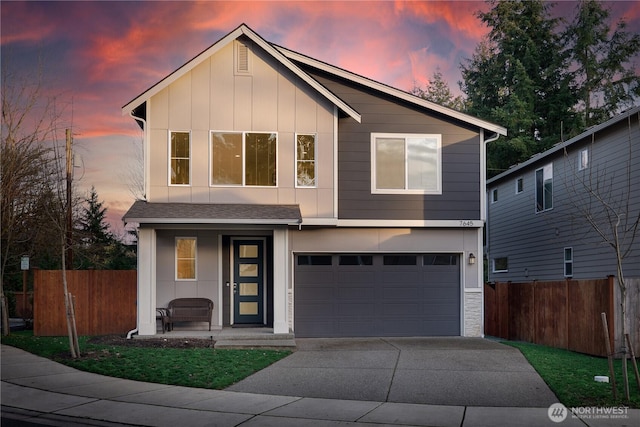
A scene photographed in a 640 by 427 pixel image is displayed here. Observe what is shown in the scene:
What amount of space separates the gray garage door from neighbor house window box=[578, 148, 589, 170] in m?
5.79

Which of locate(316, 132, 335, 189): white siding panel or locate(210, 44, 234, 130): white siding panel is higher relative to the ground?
locate(210, 44, 234, 130): white siding panel

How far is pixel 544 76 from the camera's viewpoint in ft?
121

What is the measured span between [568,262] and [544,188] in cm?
298

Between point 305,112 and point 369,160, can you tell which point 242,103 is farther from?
point 369,160

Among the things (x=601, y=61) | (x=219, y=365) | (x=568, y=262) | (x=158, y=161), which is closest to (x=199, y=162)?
(x=158, y=161)

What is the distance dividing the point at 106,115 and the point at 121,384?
1334 centimetres

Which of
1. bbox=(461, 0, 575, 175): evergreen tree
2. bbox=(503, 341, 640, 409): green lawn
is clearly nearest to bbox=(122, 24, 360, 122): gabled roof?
bbox=(503, 341, 640, 409): green lawn

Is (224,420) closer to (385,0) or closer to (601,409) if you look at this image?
(601,409)

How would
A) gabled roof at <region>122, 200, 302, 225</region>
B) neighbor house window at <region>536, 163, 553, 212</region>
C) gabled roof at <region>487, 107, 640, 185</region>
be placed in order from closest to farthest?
gabled roof at <region>122, 200, 302, 225</region> → gabled roof at <region>487, 107, 640, 185</region> → neighbor house window at <region>536, 163, 553, 212</region>

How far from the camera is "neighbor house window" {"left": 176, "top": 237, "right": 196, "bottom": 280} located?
17.7m

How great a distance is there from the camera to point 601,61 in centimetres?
3575

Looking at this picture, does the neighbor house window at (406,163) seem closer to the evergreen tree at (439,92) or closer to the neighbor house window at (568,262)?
the neighbor house window at (568,262)

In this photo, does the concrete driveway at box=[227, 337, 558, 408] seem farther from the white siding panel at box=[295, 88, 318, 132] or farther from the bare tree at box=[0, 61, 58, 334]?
the bare tree at box=[0, 61, 58, 334]

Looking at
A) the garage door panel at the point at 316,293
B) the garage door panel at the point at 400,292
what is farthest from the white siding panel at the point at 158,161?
the garage door panel at the point at 400,292
